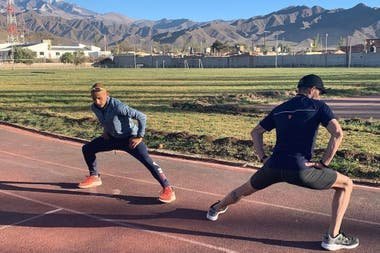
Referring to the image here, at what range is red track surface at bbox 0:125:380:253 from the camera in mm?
5660

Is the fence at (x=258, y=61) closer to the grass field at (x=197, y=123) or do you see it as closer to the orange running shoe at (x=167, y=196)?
the grass field at (x=197, y=123)

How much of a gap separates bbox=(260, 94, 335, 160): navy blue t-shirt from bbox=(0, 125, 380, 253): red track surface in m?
1.07

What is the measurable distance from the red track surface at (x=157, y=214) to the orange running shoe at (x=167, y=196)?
93 mm

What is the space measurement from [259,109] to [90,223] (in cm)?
1285

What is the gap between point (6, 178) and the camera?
28.6 feet

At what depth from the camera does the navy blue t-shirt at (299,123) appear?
5.02 meters

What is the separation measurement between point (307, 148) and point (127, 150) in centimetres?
291

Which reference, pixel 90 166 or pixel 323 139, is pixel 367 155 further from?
pixel 90 166

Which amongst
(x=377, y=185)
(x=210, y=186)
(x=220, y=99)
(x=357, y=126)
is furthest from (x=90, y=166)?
(x=220, y=99)

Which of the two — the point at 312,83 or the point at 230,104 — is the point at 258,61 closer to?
the point at 230,104

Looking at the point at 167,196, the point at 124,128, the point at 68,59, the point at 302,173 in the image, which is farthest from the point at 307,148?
the point at 68,59

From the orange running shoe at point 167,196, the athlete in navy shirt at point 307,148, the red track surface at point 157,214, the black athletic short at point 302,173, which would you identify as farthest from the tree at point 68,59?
the black athletic short at point 302,173

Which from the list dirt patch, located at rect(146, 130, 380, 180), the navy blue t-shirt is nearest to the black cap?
the navy blue t-shirt

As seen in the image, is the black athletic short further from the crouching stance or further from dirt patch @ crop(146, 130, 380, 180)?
dirt patch @ crop(146, 130, 380, 180)
